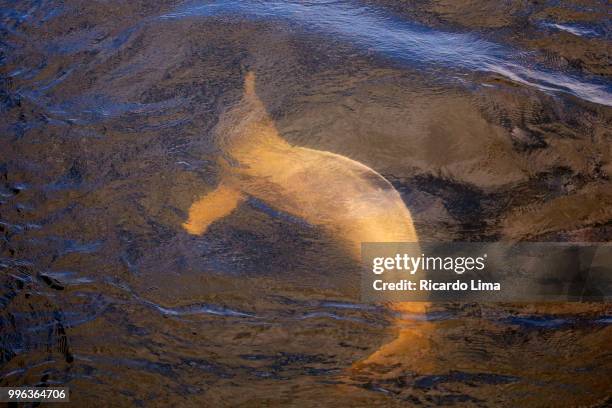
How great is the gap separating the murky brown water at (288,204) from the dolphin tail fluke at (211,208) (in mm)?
42

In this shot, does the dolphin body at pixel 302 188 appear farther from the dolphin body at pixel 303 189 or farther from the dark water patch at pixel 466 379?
the dark water patch at pixel 466 379

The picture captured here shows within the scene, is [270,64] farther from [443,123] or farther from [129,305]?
[129,305]

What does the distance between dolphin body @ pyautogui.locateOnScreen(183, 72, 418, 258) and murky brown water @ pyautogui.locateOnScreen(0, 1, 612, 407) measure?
0.04 meters

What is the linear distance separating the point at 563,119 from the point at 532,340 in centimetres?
113

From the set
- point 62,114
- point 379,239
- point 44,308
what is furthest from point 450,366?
point 62,114

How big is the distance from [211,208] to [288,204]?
0.40 metres

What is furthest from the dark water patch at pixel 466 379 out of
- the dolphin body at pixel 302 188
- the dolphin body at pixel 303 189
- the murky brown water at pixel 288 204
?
the dolphin body at pixel 302 188

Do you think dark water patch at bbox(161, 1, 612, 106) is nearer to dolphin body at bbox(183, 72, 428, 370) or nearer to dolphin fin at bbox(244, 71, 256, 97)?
dolphin fin at bbox(244, 71, 256, 97)

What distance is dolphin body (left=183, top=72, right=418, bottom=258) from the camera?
2.51m

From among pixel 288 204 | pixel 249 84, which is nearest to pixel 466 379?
pixel 288 204

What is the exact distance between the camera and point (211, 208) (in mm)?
2684

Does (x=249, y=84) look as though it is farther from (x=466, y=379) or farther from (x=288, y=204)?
(x=466, y=379)

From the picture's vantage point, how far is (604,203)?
2.46 metres

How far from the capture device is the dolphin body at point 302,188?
98.9 inches
